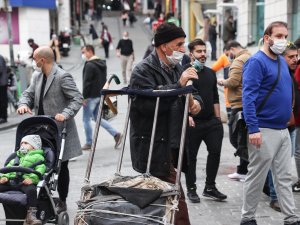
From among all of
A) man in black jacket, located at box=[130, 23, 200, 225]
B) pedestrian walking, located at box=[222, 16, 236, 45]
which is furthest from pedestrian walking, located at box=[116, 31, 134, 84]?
man in black jacket, located at box=[130, 23, 200, 225]

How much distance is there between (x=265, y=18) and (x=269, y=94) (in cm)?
1710

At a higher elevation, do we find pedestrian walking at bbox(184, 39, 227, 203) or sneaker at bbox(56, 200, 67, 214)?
pedestrian walking at bbox(184, 39, 227, 203)

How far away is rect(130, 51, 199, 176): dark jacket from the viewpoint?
17.0 ft

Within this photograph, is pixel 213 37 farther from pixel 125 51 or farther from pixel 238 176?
pixel 238 176

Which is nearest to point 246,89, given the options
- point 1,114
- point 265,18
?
point 1,114

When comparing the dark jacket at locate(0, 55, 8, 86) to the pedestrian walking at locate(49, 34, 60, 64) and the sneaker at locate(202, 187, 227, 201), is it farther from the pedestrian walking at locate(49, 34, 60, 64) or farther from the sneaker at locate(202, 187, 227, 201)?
the sneaker at locate(202, 187, 227, 201)

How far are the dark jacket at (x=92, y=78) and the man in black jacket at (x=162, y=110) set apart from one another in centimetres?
654

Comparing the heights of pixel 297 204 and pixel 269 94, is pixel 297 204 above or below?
below

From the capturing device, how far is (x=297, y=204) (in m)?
7.64

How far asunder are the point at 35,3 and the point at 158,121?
3189cm

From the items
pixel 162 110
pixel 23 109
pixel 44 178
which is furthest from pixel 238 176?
pixel 162 110

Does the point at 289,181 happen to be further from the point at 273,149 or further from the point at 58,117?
the point at 58,117

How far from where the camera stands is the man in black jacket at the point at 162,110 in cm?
519

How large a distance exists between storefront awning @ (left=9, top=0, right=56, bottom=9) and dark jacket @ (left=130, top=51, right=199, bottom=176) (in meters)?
29.6
